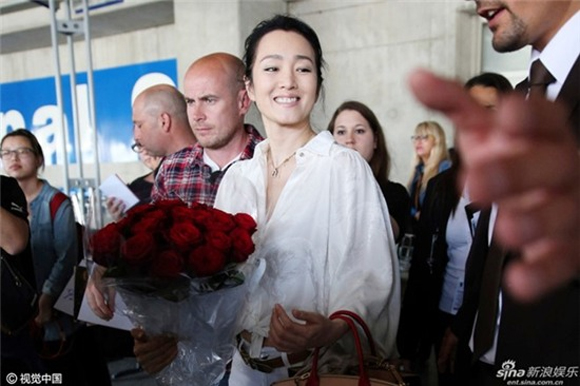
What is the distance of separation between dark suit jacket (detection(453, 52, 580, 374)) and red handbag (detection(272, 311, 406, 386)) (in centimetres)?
21

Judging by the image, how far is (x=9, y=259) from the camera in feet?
3.43

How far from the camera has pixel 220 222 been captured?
80 cm

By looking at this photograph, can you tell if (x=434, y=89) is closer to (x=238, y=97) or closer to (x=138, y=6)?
(x=238, y=97)

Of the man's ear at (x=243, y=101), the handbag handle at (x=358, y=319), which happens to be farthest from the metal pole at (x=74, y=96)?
the handbag handle at (x=358, y=319)

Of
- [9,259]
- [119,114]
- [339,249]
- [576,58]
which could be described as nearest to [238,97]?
[339,249]

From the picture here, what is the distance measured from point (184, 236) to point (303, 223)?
273 mm

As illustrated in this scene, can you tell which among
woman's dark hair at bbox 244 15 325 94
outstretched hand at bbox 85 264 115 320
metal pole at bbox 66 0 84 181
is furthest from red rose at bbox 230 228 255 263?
metal pole at bbox 66 0 84 181

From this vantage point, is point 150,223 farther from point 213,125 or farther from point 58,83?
point 58,83

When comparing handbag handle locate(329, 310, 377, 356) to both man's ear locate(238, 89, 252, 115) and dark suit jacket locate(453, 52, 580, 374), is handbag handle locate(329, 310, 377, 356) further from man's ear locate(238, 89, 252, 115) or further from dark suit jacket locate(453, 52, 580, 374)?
man's ear locate(238, 89, 252, 115)

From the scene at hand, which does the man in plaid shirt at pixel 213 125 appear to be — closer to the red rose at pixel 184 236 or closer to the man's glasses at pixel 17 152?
the man's glasses at pixel 17 152

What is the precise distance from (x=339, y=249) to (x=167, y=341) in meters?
0.38

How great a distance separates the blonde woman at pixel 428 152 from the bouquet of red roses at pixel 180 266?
1.62 meters

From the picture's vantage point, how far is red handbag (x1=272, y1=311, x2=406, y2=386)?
2.44 ft

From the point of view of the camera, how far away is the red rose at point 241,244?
78cm
